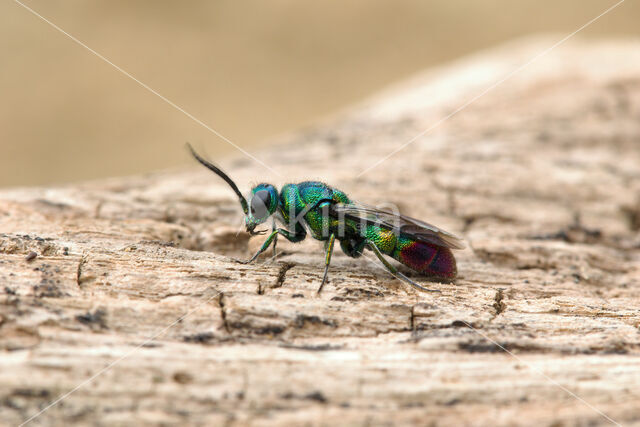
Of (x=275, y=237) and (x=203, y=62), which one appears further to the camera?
(x=203, y=62)

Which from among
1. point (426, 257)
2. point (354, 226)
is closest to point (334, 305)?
point (354, 226)

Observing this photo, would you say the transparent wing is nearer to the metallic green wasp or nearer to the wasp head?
the metallic green wasp

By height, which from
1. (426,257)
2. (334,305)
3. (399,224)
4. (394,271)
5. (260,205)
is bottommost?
(334,305)

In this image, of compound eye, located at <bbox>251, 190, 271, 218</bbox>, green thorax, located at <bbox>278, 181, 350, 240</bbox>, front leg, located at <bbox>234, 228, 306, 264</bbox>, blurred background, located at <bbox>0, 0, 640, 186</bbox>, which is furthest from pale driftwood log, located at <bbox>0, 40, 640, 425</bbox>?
blurred background, located at <bbox>0, 0, 640, 186</bbox>

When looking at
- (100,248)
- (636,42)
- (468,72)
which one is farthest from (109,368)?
(636,42)

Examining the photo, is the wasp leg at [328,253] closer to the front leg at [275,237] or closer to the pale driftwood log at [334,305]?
the pale driftwood log at [334,305]

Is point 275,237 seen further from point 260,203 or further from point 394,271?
point 394,271

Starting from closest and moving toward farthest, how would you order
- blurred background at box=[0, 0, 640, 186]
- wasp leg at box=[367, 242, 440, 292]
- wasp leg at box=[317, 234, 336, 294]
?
1. wasp leg at box=[317, 234, 336, 294]
2. wasp leg at box=[367, 242, 440, 292]
3. blurred background at box=[0, 0, 640, 186]
